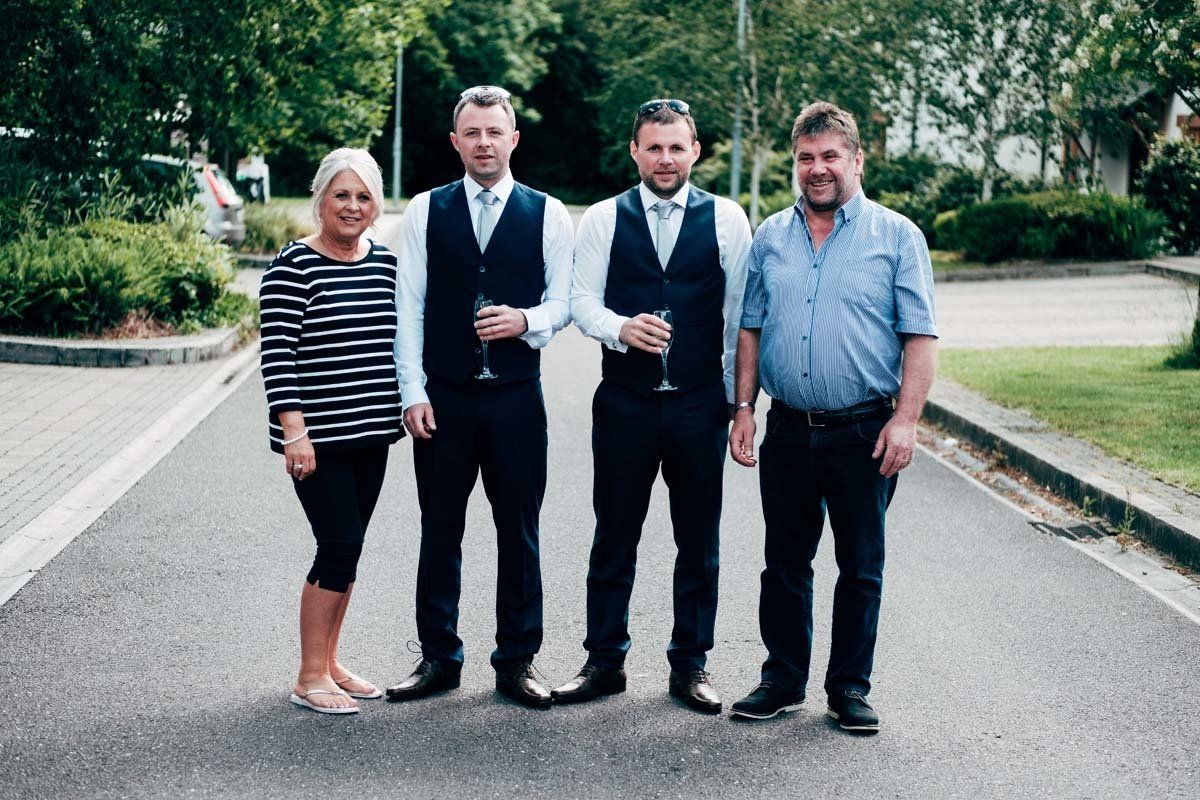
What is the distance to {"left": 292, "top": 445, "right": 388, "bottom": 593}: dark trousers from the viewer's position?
484cm

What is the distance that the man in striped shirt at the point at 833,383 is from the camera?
478 cm

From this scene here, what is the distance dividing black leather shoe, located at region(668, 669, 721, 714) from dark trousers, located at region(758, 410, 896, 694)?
0.65 ft

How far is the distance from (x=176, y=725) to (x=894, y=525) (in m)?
4.35

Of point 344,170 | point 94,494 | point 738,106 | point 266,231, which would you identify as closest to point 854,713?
point 344,170

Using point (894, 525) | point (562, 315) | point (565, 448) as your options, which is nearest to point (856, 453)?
point (562, 315)

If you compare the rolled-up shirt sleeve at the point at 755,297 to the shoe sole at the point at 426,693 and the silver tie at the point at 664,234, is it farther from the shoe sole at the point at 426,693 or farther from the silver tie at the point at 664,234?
the shoe sole at the point at 426,693

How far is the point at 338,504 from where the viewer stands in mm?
4859

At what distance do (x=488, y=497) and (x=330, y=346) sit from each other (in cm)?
74

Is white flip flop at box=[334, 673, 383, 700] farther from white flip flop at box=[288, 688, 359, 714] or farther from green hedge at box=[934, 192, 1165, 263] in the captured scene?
green hedge at box=[934, 192, 1165, 263]

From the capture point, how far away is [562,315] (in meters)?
4.95

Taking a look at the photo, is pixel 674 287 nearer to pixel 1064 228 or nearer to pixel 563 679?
pixel 563 679

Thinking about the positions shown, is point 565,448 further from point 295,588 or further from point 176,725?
point 176,725

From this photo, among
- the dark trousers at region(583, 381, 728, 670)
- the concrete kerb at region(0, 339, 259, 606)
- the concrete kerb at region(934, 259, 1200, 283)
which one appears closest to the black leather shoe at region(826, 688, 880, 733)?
the dark trousers at region(583, 381, 728, 670)

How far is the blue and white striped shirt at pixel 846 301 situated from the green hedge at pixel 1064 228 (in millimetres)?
21491
